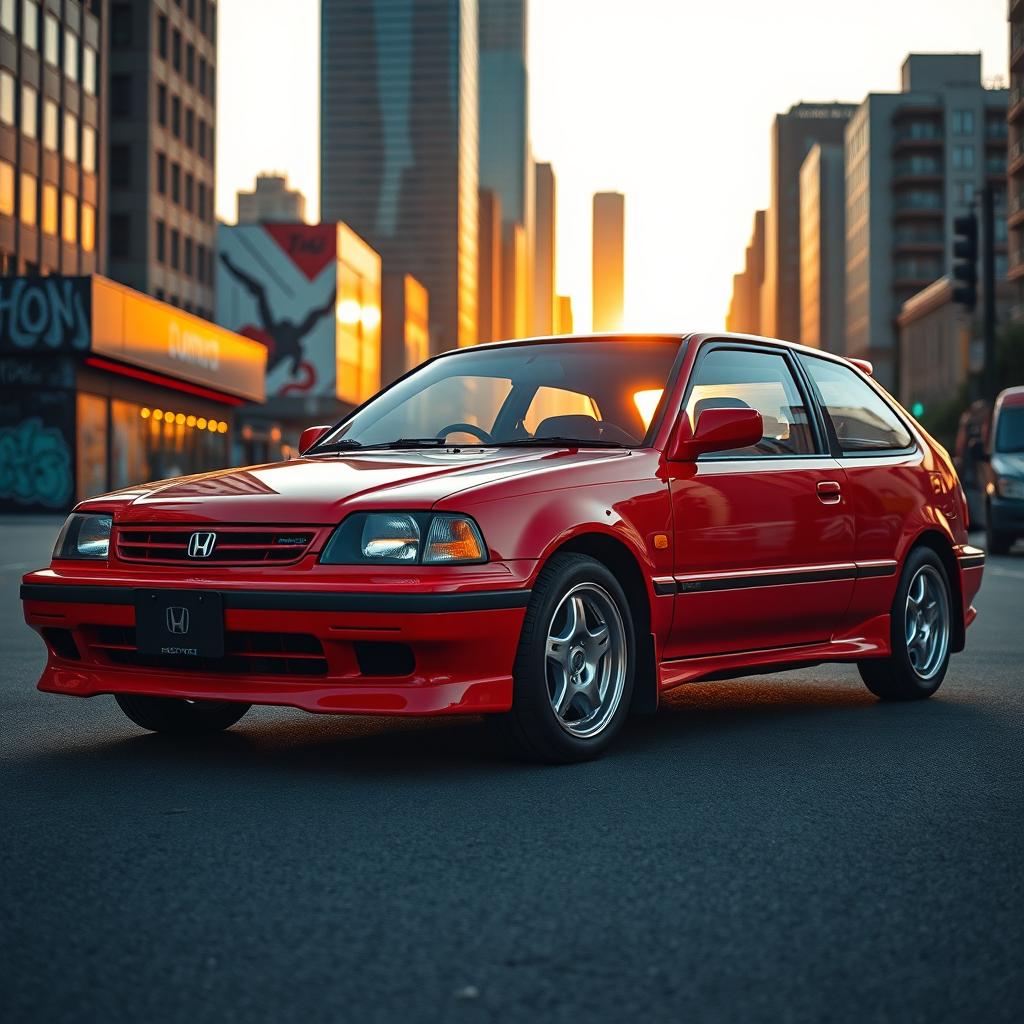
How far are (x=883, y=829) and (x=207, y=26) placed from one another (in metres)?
72.1

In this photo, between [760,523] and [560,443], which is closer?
[560,443]

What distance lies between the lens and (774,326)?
19875 cm

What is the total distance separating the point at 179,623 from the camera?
5.17 metres

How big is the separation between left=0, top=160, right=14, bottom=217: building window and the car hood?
1853 inches

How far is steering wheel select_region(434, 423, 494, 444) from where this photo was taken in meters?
6.33

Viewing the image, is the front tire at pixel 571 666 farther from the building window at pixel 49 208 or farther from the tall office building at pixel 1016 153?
the tall office building at pixel 1016 153

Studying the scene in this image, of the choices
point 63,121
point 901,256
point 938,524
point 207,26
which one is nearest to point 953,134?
point 901,256

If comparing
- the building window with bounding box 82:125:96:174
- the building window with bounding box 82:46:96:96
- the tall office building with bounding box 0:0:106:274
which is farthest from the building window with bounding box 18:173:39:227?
the building window with bounding box 82:46:96:96

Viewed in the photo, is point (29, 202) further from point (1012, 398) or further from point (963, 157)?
point (963, 157)

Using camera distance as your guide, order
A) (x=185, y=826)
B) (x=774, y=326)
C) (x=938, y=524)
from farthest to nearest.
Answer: (x=774, y=326) < (x=938, y=524) < (x=185, y=826)

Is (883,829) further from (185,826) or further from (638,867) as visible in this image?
(185,826)

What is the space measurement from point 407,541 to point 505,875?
148cm

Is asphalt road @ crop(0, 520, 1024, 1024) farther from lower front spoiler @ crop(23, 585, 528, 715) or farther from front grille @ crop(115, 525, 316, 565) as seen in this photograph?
front grille @ crop(115, 525, 316, 565)

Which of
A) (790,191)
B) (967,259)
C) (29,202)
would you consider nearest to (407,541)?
(967,259)
